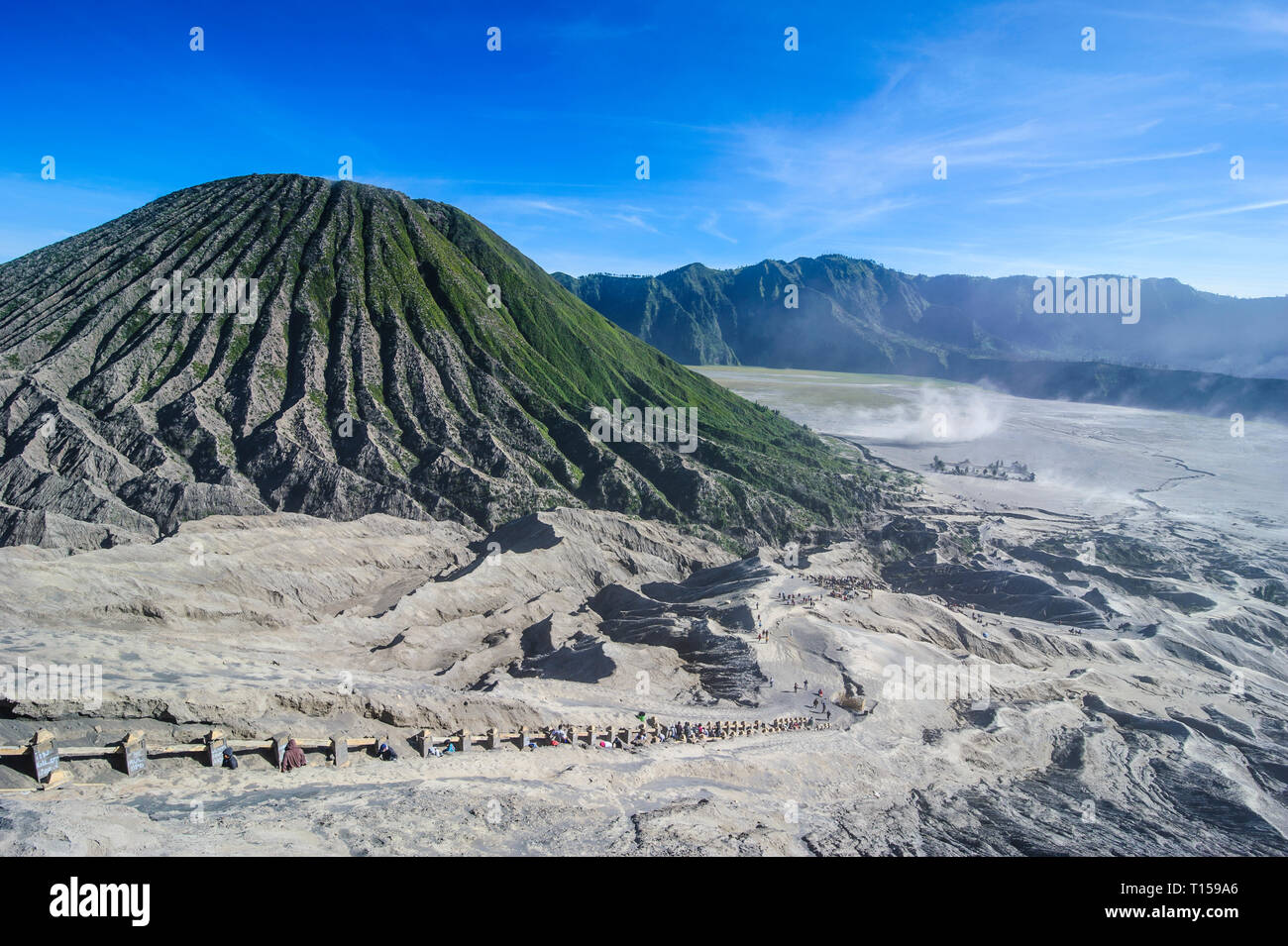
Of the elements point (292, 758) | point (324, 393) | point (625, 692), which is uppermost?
point (324, 393)

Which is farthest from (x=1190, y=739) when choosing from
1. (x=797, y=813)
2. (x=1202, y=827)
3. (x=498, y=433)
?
(x=498, y=433)

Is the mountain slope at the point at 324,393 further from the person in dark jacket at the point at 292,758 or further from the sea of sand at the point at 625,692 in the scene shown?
the person in dark jacket at the point at 292,758

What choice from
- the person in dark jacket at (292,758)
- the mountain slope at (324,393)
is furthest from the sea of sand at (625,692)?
the mountain slope at (324,393)

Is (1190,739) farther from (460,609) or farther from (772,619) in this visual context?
(460,609)

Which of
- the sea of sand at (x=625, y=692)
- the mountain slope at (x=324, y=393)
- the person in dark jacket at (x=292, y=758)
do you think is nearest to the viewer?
the sea of sand at (x=625, y=692)

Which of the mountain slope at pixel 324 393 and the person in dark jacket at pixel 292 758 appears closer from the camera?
the person in dark jacket at pixel 292 758

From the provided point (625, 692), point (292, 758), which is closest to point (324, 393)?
point (625, 692)

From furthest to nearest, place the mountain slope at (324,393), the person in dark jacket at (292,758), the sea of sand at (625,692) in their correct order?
the mountain slope at (324,393), the person in dark jacket at (292,758), the sea of sand at (625,692)

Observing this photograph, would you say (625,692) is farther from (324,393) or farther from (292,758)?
(324,393)

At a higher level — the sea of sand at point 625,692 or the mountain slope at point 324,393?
the mountain slope at point 324,393
